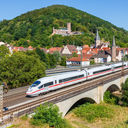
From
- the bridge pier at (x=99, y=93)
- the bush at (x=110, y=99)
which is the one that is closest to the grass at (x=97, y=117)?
the bridge pier at (x=99, y=93)

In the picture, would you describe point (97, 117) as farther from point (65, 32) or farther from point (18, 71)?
point (65, 32)

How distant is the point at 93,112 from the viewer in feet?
87.3

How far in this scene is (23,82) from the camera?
3044 cm

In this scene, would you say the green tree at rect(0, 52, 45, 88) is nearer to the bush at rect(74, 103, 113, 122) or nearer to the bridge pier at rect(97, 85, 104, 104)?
the bush at rect(74, 103, 113, 122)

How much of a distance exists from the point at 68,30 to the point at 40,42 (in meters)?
52.5

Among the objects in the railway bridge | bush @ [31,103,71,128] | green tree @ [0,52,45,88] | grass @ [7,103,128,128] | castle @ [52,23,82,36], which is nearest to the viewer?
bush @ [31,103,71,128]

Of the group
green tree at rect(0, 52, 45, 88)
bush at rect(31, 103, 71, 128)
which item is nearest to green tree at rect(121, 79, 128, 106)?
green tree at rect(0, 52, 45, 88)

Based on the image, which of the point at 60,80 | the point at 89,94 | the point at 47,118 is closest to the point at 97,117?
the point at 89,94

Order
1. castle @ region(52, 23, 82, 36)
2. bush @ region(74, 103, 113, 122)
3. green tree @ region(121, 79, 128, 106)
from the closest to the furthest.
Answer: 1. bush @ region(74, 103, 113, 122)
2. green tree @ region(121, 79, 128, 106)
3. castle @ region(52, 23, 82, 36)

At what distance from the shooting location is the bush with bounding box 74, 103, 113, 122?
26.0m

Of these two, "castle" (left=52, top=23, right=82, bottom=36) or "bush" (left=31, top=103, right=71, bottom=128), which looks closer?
"bush" (left=31, top=103, right=71, bottom=128)

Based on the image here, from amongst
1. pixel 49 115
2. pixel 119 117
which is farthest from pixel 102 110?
pixel 49 115

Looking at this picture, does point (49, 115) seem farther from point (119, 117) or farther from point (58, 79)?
point (119, 117)

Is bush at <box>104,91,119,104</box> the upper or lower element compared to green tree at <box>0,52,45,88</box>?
lower
